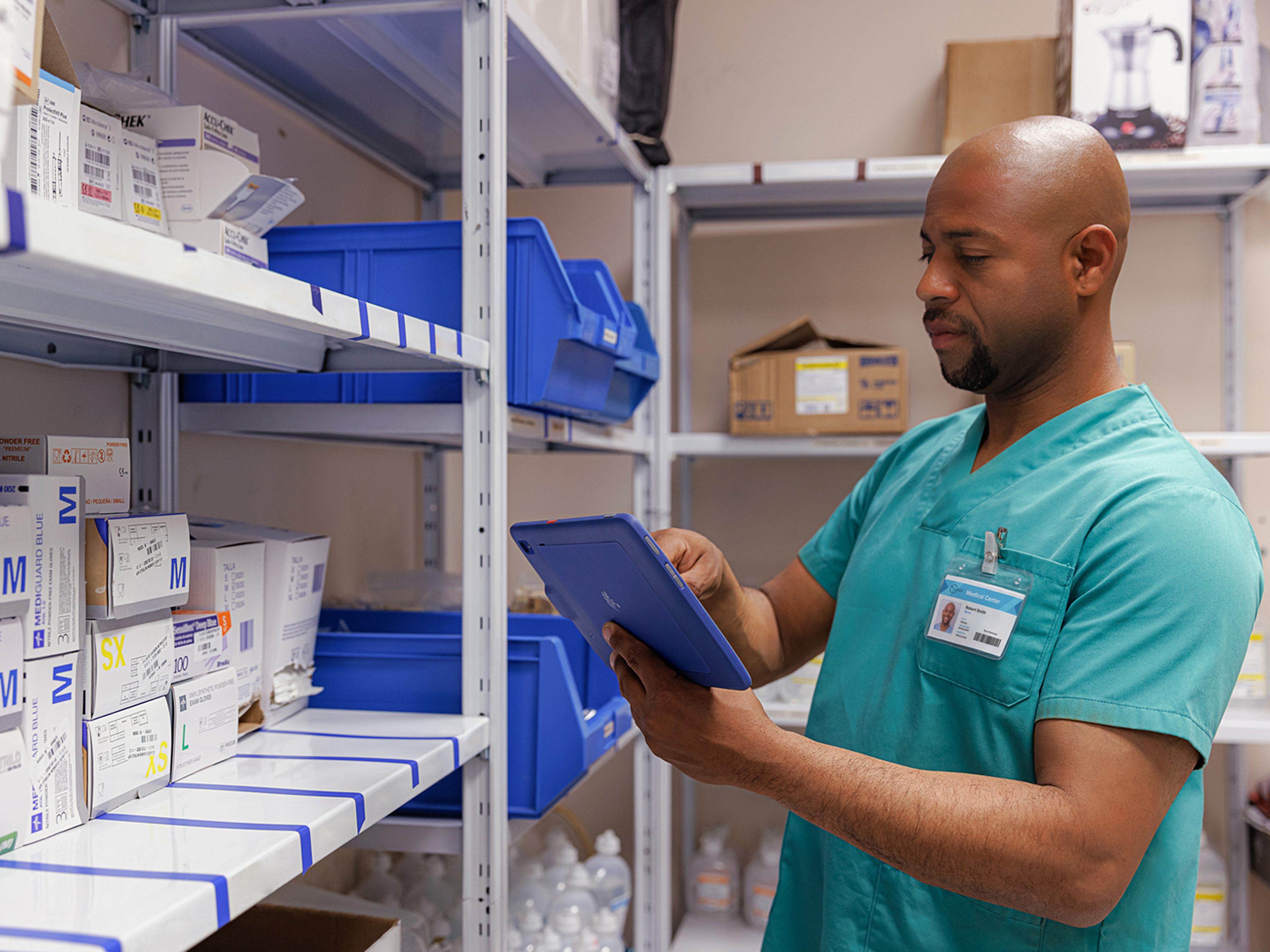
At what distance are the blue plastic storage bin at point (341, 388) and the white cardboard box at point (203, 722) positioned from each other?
428mm

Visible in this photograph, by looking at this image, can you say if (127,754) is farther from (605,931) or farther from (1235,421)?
(1235,421)

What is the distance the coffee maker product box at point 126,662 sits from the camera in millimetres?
880

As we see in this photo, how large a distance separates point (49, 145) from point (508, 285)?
678 millimetres

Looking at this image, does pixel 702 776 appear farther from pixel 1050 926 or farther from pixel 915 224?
pixel 915 224

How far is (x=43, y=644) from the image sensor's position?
2.72 ft

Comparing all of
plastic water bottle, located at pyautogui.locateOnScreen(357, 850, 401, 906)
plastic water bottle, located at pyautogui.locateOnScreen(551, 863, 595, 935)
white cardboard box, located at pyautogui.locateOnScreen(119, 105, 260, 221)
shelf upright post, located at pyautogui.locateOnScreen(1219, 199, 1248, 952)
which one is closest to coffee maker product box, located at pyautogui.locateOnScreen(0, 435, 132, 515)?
white cardboard box, located at pyautogui.locateOnScreen(119, 105, 260, 221)

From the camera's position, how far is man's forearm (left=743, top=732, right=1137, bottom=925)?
987mm

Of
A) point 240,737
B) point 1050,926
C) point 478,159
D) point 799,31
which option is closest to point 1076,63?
point 799,31

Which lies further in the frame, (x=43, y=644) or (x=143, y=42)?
(x=143, y=42)

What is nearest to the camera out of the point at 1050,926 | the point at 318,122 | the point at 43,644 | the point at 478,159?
the point at 43,644

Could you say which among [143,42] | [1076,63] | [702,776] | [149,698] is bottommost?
[702,776]

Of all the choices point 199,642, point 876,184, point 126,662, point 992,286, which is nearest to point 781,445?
point 876,184

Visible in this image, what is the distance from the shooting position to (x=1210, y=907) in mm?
2258

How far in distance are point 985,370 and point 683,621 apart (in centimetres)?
58
